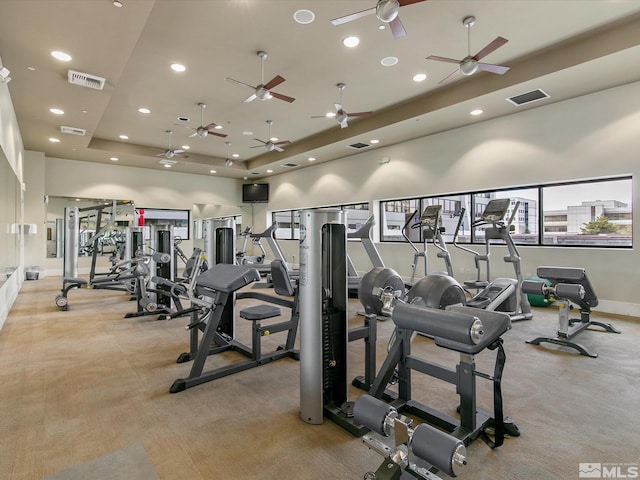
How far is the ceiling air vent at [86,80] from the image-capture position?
4.46 metres

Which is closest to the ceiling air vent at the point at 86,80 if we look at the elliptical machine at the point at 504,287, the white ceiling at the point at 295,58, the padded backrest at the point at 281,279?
the white ceiling at the point at 295,58

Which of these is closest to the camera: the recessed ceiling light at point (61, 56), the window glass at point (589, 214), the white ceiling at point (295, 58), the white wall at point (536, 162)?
the white ceiling at point (295, 58)

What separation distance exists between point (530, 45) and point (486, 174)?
96.8 inches

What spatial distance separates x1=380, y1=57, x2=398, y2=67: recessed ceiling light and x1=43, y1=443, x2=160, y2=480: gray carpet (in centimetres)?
516

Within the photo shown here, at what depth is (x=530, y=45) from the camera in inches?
180

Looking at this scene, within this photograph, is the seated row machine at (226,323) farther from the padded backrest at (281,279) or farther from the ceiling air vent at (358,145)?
the ceiling air vent at (358,145)

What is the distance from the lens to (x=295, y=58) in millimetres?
4809

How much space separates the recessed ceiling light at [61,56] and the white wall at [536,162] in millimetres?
6371

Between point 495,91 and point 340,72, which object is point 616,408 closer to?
point 495,91

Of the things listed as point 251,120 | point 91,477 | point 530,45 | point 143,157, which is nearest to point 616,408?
point 91,477

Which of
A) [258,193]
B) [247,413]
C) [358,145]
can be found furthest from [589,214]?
A: [258,193]

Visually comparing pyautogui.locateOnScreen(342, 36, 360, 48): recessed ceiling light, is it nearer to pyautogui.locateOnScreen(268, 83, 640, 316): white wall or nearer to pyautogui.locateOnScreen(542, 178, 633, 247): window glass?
pyautogui.locateOnScreen(268, 83, 640, 316): white wall

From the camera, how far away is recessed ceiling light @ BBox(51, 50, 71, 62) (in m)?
3.98

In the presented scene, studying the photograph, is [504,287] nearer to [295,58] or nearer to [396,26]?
[396,26]
